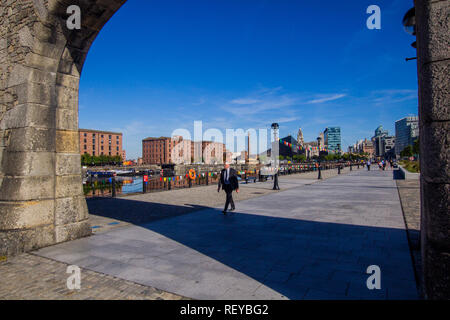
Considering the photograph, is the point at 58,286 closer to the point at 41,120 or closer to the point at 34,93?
the point at 41,120

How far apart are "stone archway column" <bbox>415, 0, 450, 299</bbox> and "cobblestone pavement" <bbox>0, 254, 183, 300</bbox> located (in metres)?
2.91

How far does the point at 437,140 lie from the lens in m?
2.32

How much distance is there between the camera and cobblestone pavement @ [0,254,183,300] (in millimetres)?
3439

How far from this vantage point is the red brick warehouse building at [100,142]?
11038cm

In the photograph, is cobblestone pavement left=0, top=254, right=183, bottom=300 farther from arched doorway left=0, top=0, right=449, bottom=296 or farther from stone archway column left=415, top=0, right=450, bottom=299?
stone archway column left=415, top=0, right=450, bottom=299

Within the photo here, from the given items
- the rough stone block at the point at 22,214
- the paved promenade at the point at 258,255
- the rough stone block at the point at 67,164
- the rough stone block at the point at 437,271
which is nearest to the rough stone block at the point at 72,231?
the paved promenade at the point at 258,255

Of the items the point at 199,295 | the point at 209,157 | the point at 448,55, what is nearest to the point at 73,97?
the point at 199,295

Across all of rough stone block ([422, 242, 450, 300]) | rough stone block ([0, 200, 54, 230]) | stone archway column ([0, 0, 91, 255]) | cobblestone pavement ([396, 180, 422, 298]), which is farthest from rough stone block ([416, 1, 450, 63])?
rough stone block ([0, 200, 54, 230])

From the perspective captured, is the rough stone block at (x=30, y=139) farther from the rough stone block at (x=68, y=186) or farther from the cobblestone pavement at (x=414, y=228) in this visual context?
the cobblestone pavement at (x=414, y=228)

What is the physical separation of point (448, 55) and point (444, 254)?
71.6 inches

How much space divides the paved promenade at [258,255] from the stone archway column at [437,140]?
3.99ft

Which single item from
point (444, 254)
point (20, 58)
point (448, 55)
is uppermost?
point (20, 58)

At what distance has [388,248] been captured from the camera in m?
5.11
